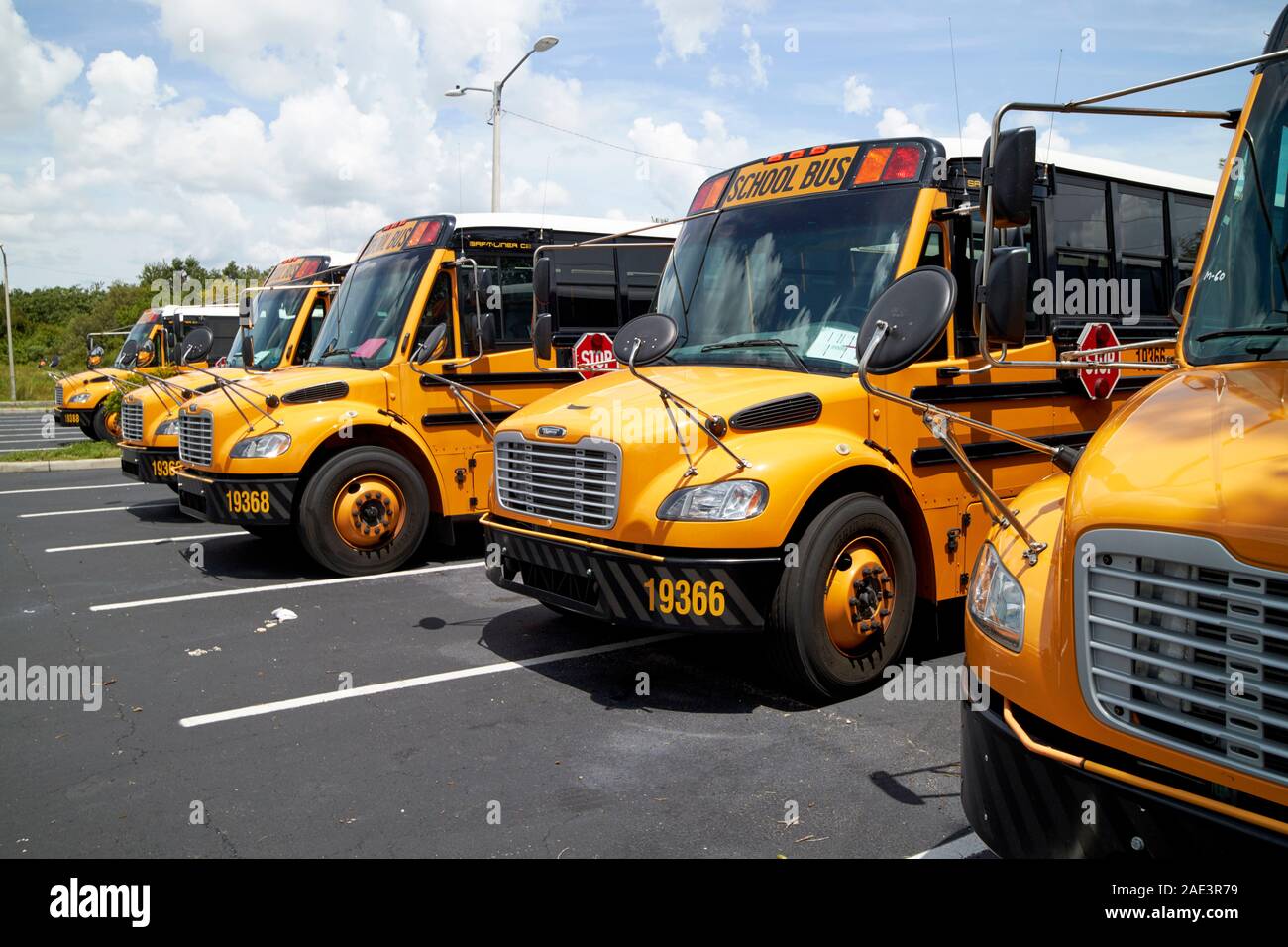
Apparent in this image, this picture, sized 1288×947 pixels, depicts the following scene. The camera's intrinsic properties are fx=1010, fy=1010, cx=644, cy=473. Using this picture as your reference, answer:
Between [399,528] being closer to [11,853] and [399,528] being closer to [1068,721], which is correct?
[11,853]

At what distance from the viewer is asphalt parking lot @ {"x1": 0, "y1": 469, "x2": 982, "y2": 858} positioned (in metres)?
3.81

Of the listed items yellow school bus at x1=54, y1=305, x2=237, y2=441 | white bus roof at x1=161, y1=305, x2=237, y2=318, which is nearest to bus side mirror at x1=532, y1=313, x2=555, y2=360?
yellow school bus at x1=54, y1=305, x2=237, y2=441

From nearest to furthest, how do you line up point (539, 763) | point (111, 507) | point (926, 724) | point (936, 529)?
1. point (539, 763)
2. point (926, 724)
3. point (936, 529)
4. point (111, 507)

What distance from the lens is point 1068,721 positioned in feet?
8.52

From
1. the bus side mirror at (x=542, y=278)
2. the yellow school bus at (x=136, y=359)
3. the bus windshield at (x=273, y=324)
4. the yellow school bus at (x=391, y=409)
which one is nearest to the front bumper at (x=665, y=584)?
the bus side mirror at (x=542, y=278)

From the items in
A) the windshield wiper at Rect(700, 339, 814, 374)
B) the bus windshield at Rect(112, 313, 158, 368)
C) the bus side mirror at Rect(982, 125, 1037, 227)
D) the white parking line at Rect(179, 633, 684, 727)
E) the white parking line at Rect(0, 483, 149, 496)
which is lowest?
the white parking line at Rect(179, 633, 684, 727)

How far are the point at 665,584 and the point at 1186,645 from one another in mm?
2662

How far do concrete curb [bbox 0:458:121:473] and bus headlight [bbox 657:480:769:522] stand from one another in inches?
596

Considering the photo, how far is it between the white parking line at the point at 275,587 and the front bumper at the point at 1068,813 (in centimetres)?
617

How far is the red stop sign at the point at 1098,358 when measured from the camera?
256 inches

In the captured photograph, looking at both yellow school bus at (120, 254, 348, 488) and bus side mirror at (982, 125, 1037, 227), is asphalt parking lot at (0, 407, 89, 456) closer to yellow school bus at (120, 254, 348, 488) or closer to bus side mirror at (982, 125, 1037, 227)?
yellow school bus at (120, 254, 348, 488)

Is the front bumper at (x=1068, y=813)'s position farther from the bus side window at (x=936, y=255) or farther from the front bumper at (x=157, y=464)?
the front bumper at (x=157, y=464)
